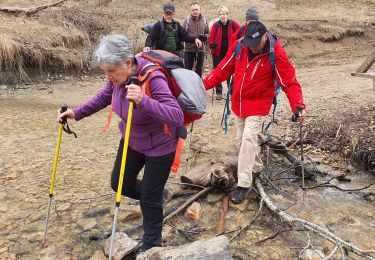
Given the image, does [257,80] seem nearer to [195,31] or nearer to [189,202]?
[189,202]

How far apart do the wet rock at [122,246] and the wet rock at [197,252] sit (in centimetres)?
45

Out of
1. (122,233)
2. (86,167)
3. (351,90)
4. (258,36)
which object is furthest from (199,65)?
(122,233)

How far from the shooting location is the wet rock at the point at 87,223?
488cm

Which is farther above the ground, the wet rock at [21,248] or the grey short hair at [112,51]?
the grey short hair at [112,51]

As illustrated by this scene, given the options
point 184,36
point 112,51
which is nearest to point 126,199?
point 112,51

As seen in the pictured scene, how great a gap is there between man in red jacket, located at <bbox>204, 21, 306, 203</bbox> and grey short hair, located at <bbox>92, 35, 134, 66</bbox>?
207 cm

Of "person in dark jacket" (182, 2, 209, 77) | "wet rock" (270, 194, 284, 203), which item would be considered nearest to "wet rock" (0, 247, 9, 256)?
"wet rock" (270, 194, 284, 203)

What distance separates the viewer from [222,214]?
5156 mm

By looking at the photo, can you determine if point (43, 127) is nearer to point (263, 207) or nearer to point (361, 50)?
point (263, 207)

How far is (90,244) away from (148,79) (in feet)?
7.09

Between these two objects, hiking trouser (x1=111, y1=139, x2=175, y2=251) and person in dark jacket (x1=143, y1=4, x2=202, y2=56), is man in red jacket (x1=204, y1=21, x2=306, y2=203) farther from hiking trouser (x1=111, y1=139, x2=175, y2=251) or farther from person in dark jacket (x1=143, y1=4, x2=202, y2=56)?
person in dark jacket (x1=143, y1=4, x2=202, y2=56)

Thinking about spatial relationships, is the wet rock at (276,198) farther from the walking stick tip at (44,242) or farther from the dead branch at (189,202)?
the walking stick tip at (44,242)

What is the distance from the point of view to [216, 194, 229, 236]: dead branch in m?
4.88

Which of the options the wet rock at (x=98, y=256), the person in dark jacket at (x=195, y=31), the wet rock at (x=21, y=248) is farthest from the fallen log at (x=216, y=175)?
the person in dark jacket at (x=195, y=31)
